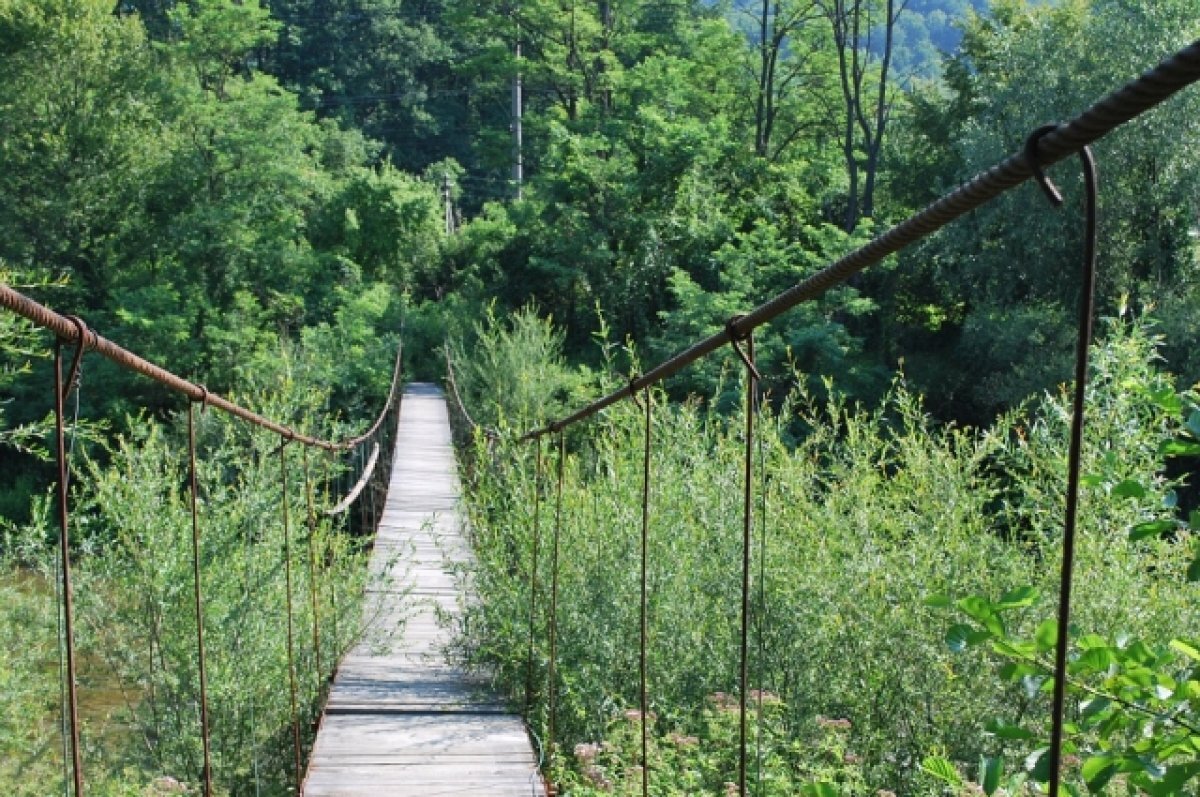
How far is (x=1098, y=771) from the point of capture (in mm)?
1137

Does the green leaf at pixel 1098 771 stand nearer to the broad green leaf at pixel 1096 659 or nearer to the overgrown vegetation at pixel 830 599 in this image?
the broad green leaf at pixel 1096 659

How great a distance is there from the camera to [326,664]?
182 inches

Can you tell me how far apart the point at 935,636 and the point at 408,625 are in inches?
Result: 115

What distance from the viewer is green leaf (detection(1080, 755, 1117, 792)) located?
113 centimetres

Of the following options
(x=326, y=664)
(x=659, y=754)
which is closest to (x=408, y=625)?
(x=326, y=664)

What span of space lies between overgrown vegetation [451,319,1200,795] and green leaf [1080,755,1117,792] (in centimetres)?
181

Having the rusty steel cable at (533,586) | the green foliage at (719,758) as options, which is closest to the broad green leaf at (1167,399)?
the green foliage at (719,758)

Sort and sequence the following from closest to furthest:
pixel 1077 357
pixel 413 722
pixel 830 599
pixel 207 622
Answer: pixel 1077 357
pixel 830 599
pixel 207 622
pixel 413 722

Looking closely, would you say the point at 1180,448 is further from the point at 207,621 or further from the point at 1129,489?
the point at 207,621

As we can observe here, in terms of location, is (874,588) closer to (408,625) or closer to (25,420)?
(408,625)

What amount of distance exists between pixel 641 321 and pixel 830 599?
42.1 ft

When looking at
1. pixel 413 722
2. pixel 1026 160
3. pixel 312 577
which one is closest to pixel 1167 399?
pixel 1026 160

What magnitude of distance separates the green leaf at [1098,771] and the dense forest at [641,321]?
1832mm

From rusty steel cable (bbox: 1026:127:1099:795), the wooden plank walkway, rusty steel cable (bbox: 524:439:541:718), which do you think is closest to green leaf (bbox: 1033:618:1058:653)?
rusty steel cable (bbox: 1026:127:1099:795)
